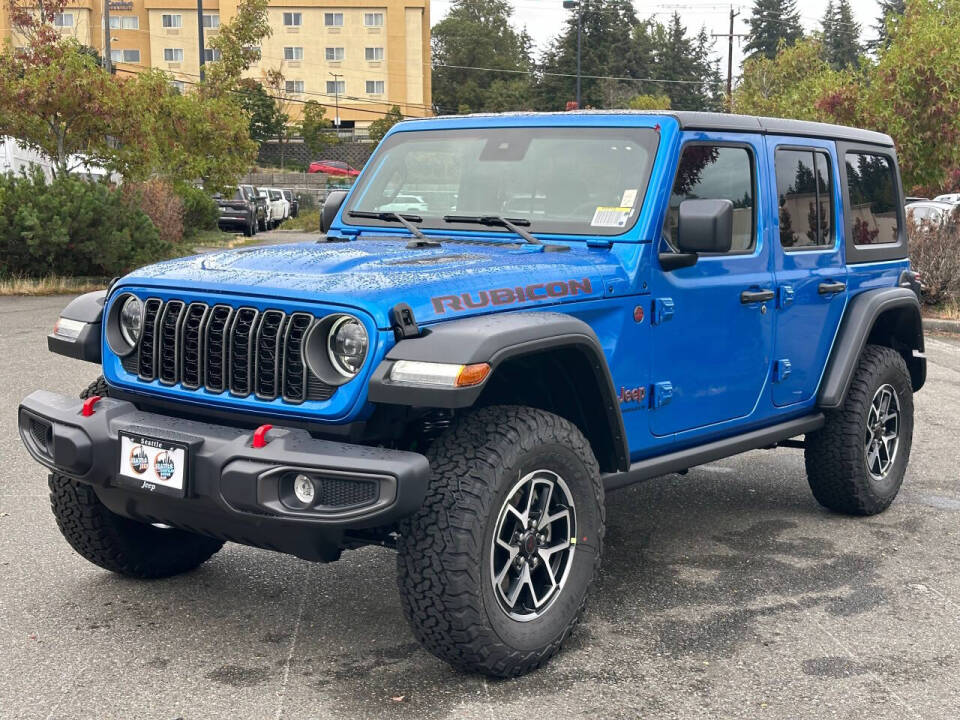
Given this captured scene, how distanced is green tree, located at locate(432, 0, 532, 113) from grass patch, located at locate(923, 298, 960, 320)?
76.5 m

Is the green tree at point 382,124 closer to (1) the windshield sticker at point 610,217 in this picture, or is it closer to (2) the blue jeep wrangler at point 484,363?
(2) the blue jeep wrangler at point 484,363

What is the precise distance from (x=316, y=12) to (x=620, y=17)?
22302 mm

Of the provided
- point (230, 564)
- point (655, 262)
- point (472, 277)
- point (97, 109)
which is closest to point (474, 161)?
point (655, 262)

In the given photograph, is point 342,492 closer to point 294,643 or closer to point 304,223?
point 294,643

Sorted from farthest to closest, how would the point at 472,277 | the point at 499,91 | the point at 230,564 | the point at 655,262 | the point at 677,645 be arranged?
the point at 499,91
the point at 230,564
the point at 655,262
the point at 677,645
the point at 472,277

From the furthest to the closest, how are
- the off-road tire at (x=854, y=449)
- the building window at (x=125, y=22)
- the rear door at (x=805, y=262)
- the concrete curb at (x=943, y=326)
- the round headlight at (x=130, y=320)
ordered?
the building window at (x=125, y=22), the concrete curb at (x=943, y=326), the off-road tire at (x=854, y=449), the rear door at (x=805, y=262), the round headlight at (x=130, y=320)

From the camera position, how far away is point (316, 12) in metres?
84.1

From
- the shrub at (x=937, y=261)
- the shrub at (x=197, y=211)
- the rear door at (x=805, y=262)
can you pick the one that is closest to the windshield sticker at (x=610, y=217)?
the rear door at (x=805, y=262)

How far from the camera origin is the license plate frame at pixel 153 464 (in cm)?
383

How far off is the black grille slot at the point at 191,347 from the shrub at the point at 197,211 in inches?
966

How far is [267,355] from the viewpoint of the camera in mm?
3932

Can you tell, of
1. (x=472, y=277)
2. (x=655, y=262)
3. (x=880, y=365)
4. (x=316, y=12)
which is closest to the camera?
(x=472, y=277)

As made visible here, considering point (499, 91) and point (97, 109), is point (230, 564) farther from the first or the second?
point (499, 91)

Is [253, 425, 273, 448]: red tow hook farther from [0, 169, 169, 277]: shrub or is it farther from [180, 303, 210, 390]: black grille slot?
[0, 169, 169, 277]: shrub
